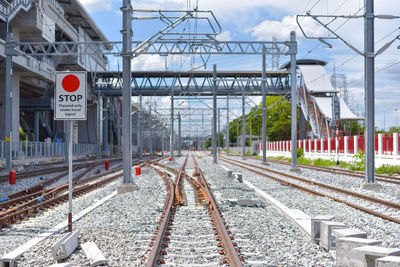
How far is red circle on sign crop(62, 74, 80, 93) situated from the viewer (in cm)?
798

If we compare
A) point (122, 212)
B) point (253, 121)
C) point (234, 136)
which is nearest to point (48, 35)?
point (122, 212)

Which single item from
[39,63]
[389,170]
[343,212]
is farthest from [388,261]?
[39,63]

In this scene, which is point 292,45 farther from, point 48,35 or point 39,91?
point 39,91

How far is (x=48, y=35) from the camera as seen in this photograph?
4103 cm

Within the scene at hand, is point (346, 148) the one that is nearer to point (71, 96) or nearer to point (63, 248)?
point (71, 96)

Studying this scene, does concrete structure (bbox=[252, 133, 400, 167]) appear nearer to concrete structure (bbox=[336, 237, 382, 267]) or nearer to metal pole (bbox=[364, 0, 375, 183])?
metal pole (bbox=[364, 0, 375, 183])

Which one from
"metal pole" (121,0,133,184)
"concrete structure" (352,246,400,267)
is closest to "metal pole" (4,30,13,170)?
"metal pole" (121,0,133,184)

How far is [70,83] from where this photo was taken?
8000 millimetres

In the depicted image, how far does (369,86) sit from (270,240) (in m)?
10.5

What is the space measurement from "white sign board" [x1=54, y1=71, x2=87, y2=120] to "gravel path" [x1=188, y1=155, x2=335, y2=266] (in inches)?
141

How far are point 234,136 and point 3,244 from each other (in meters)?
144

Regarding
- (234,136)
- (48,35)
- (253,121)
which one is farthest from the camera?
(234,136)

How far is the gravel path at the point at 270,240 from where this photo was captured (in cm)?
612

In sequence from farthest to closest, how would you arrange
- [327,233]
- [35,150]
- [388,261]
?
[35,150] → [327,233] → [388,261]
